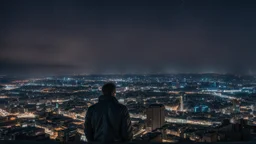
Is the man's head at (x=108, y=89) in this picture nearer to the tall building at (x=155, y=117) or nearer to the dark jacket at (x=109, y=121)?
the dark jacket at (x=109, y=121)

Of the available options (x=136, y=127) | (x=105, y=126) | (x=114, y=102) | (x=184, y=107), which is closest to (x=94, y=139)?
(x=105, y=126)

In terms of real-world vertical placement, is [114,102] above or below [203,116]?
above

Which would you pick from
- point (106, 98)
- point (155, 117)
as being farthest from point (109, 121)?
point (155, 117)

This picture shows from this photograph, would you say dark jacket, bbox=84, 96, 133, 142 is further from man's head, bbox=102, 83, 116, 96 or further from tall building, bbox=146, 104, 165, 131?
tall building, bbox=146, 104, 165, 131

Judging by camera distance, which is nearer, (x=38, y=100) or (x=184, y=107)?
(x=184, y=107)

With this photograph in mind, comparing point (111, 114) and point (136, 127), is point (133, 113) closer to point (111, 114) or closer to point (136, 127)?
point (136, 127)

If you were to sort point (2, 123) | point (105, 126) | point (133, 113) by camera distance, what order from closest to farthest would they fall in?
point (105, 126)
point (2, 123)
point (133, 113)

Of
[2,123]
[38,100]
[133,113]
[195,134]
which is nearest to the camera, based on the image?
[195,134]
